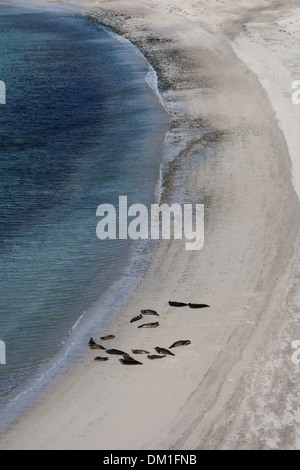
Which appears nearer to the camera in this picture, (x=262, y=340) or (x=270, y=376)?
(x=270, y=376)

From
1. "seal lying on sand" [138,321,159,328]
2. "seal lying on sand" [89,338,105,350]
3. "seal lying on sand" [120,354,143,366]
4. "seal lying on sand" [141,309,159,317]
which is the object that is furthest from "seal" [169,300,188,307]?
"seal lying on sand" [120,354,143,366]

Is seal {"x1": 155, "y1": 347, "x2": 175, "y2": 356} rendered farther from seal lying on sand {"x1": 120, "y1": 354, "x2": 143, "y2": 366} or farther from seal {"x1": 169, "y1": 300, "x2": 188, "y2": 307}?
seal {"x1": 169, "y1": 300, "x2": 188, "y2": 307}

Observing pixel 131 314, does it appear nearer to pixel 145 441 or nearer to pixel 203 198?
pixel 145 441

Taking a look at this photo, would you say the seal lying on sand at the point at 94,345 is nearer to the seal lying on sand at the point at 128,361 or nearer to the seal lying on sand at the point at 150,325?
the seal lying on sand at the point at 128,361

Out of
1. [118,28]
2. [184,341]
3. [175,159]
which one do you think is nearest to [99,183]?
[175,159]

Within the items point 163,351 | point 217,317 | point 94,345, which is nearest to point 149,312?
point 217,317

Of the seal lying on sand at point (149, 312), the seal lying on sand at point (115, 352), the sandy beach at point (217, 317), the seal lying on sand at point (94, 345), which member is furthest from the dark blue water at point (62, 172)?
the seal lying on sand at point (149, 312)
